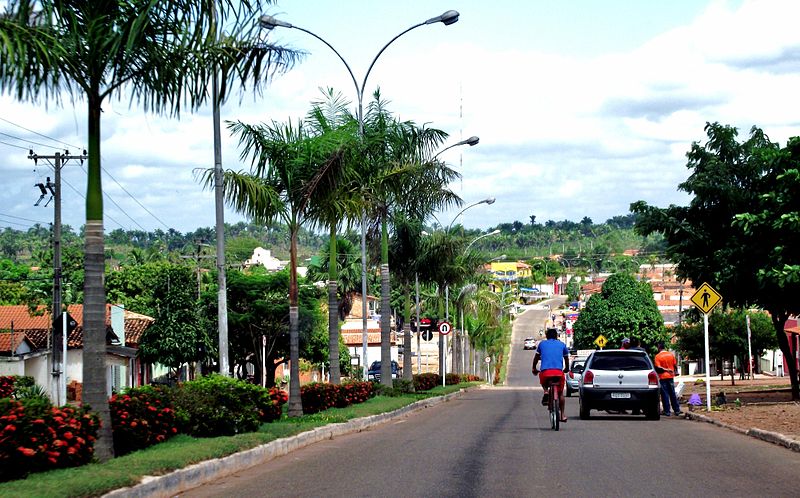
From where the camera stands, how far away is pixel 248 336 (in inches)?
2429

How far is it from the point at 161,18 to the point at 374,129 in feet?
70.4

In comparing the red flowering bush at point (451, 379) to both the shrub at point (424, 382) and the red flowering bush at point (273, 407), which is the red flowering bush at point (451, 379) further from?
the red flowering bush at point (273, 407)

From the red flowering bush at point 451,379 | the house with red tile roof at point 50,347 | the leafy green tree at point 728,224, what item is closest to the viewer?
the leafy green tree at point 728,224

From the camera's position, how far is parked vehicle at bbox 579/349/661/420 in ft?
81.0

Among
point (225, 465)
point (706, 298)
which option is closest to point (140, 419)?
point (225, 465)

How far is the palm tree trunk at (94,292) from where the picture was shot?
1315 centimetres

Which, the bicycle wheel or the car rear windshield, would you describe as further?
the car rear windshield

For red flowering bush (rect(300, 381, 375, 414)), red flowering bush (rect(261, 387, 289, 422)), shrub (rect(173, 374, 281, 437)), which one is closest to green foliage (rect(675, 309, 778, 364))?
red flowering bush (rect(300, 381, 375, 414))

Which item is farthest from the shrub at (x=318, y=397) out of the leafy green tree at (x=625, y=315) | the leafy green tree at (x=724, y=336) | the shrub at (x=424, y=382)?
the leafy green tree at (x=625, y=315)

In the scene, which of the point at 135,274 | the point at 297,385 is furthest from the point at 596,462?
the point at 135,274

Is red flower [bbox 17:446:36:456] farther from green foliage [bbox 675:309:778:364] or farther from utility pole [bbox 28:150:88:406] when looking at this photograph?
green foliage [bbox 675:309:778:364]

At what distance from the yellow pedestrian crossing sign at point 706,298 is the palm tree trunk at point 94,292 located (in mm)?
17776

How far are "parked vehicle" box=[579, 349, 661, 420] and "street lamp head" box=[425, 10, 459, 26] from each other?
10.9 m

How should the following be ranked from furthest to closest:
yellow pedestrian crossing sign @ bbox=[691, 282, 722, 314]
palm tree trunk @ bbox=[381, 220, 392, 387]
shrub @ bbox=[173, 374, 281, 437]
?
1. palm tree trunk @ bbox=[381, 220, 392, 387]
2. yellow pedestrian crossing sign @ bbox=[691, 282, 722, 314]
3. shrub @ bbox=[173, 374, 281, 437]
